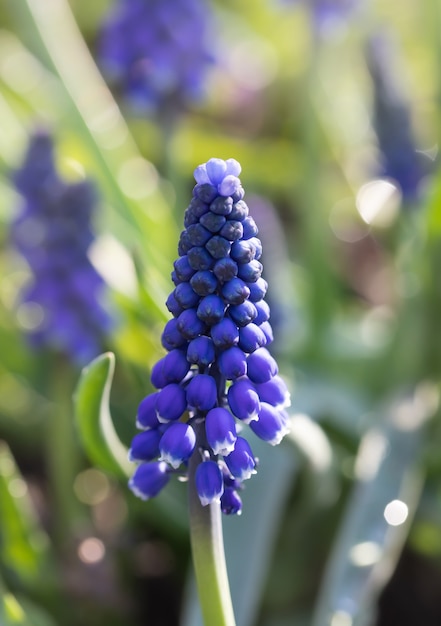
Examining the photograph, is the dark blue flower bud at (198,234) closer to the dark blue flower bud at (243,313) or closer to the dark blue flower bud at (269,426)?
the dark blue flower bud at (243,313)

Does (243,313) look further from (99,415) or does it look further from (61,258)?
(61,258)

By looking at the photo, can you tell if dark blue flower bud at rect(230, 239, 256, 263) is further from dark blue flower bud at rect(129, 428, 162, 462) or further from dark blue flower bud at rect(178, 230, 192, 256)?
dark blue flower bud at rect(129, 428, 162, 462)

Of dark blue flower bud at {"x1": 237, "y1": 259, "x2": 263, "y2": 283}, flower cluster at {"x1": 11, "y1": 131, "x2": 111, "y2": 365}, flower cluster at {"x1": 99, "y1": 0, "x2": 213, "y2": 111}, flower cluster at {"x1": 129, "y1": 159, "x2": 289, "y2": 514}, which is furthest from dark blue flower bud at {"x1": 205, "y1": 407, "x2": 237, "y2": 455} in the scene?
flower cluster at {"x1": 99, "y1": 0, "x2": 213, "y2": 111}

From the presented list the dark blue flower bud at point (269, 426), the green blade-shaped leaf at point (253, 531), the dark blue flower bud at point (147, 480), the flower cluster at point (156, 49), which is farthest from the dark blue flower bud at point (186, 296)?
the flower cluster at point (156, 49)

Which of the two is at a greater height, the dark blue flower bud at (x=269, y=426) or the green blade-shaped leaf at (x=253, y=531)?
the dark blue flower bud at (x=269, y=426)

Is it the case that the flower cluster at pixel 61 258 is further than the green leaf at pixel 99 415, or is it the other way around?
Result: the flower cluster at pixel 61 258

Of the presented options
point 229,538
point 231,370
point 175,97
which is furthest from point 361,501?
point 175,97
